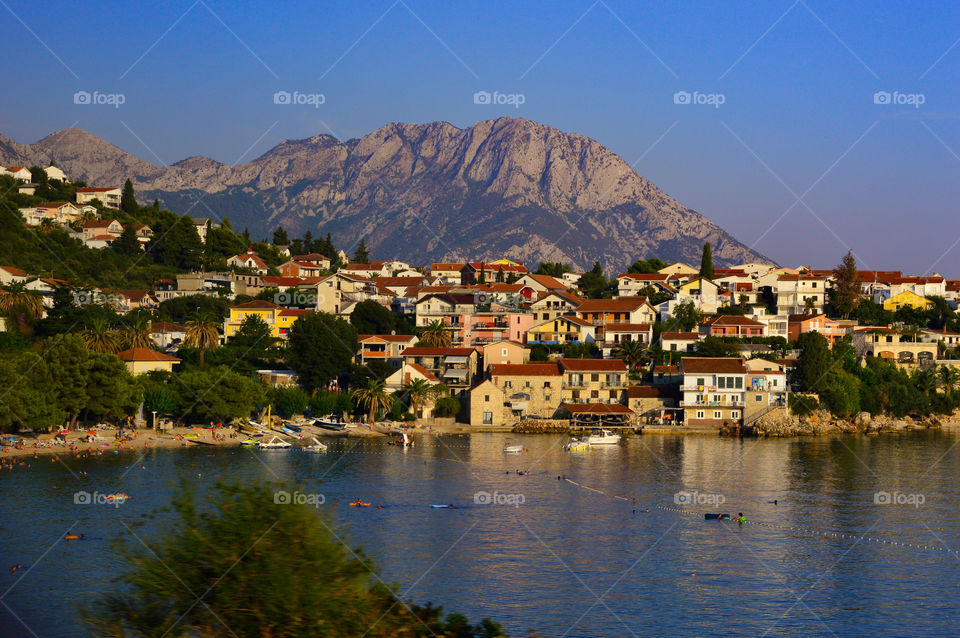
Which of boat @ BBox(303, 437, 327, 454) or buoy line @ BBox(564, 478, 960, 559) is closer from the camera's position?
buoy line @ BBox(564, 478, 960, 559)

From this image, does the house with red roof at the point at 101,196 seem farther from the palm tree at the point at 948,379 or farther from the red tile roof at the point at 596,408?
the palm tree at the point at 948,379

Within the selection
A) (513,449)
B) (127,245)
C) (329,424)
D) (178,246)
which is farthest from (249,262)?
(513,449)

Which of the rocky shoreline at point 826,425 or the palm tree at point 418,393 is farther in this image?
the palm tree at point 418,393

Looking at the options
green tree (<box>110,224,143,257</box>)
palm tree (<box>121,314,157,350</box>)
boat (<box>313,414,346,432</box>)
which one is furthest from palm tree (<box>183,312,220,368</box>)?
green tree (<box>110,224,143,257</box>)

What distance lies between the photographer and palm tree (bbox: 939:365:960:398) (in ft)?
244

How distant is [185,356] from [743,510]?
132 feet

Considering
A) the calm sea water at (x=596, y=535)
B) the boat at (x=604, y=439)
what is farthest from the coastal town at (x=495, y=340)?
the calm sea water at (x=596, y=535)

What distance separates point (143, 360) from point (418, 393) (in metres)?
17.3

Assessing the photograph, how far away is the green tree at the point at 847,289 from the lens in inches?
3467

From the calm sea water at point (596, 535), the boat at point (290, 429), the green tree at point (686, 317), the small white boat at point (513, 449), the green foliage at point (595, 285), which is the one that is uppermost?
the green foliage at point (595, 285)

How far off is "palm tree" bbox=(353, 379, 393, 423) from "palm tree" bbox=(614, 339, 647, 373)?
17525mm

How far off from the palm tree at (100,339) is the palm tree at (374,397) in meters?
15.0

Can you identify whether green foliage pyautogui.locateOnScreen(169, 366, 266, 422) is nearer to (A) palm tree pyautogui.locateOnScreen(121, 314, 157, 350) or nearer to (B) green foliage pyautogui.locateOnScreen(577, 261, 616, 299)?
(A) palm tree pyautogui.locateOnScreen(121, 314, 157, 350)

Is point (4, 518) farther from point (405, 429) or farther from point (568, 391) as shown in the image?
point (568, 391)
